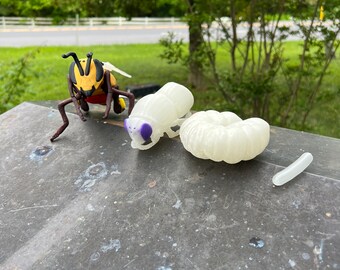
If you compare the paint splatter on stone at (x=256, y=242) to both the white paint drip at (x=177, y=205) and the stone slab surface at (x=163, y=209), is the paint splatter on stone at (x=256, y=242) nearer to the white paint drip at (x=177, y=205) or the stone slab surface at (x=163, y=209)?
the stone slab surface at (x=163, y=209)

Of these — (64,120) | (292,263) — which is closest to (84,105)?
(64,120)

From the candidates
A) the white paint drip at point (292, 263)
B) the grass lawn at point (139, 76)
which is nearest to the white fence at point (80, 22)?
the grass lawn at point (139, 76)

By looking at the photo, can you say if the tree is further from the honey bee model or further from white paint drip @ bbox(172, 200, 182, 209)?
white paint drip @ bbox(172, 200, 182, 209)

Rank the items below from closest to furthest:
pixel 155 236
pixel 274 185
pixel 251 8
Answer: pixel 155 236 < pixel 274 185 < pixel 251 8

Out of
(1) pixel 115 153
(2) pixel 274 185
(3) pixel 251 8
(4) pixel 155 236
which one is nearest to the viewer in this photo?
(4) pixel 155 236

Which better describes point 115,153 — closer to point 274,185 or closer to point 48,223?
point 48,223

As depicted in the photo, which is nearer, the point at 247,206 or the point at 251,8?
the point at 247,206

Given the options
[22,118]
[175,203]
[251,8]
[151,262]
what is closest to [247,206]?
[175,203]
